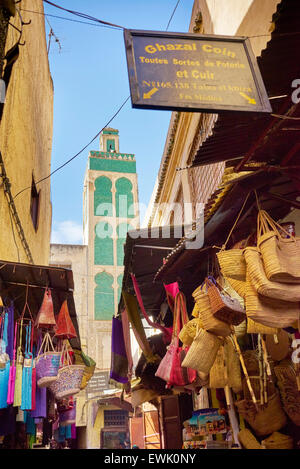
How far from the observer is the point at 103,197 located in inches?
1203

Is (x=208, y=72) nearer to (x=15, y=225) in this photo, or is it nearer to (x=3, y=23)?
(x=3, y=23)

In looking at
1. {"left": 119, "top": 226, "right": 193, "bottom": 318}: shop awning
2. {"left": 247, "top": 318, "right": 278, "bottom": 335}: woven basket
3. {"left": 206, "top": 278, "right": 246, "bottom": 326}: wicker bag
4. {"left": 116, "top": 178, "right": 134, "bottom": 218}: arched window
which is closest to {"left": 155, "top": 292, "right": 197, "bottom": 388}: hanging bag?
{"left": 206, "top": 278, "right": 246, "bottom": 326}: wicker bag

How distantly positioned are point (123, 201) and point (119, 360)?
76.3 feet

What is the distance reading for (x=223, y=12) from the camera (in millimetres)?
7922

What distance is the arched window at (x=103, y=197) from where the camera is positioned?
29.9 meters

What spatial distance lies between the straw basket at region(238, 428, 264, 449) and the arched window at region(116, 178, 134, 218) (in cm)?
2630

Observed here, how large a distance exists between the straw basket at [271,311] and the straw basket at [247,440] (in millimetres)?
2340

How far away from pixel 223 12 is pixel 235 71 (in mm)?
5138

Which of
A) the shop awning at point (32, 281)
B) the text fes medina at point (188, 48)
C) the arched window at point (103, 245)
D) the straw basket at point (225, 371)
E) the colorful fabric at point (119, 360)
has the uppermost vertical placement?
the arched window at point (103, 245)

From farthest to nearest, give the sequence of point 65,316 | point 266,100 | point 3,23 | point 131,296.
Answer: point 131,296 < point 65,316 < point 3,23 < point 266,100

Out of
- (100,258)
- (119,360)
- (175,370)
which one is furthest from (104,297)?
(175,370)

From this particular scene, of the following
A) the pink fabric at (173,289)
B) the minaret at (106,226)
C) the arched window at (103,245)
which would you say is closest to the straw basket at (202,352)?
the pink fabric at (173,289)

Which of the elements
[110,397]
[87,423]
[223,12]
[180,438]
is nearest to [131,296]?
[180,438]

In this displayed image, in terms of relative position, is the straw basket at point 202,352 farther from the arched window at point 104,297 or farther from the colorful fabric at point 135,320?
the arched window at point 104,297
